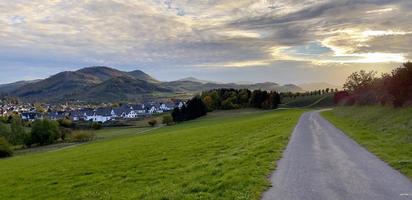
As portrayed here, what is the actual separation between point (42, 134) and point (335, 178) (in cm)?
10642

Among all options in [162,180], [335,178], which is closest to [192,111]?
[162,180]

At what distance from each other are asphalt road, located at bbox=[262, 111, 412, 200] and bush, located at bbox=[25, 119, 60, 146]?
99.1 metres

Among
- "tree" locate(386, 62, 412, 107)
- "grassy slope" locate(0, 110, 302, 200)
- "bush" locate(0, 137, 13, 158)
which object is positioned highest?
"tree" locate(386, 62, 412, 107)

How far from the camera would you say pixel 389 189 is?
1412 cm

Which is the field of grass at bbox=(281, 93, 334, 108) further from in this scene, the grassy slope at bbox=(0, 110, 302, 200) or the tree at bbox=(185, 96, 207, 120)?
the grassy slope at bbox=(0, 110, 302, 200)

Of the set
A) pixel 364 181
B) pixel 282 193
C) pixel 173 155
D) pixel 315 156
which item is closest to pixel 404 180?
pixel 364 181

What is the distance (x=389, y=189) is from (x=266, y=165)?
6428mm

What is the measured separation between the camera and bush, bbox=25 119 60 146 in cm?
11006

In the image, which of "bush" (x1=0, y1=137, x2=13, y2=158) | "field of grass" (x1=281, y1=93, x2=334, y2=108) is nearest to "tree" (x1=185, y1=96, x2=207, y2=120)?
"field of grass" (x1=281, y1=93, x2=334, y2=108)

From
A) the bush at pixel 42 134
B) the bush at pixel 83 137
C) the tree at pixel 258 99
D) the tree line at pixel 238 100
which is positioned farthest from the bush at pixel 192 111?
the bush at pixel 42 134

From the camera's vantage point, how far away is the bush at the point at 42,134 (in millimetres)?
110062

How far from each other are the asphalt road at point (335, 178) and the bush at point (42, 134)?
9912 centimetres

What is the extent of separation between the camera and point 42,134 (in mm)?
110125

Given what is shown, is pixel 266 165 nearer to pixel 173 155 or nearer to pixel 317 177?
pixel 317 177
